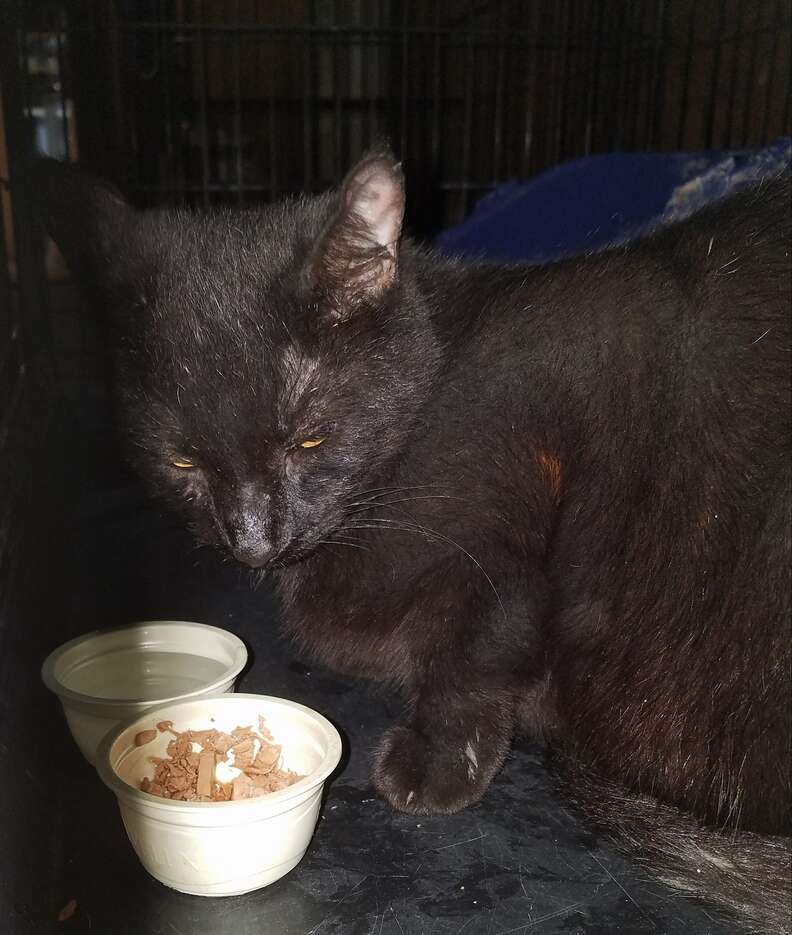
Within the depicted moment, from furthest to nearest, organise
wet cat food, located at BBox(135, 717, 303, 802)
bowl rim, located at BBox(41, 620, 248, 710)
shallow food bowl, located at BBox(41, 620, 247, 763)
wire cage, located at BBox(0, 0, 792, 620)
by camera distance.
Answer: wire cage, located at BBox(0, 0, 792, 620), shallow food bowl, located at BBox(41, 620, 247, 763), bowl rim, located at BBox(41, 620, 248, 710), wet cat food, located at BBox(135, 717, 303, 802)

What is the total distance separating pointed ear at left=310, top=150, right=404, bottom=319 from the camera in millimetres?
1018

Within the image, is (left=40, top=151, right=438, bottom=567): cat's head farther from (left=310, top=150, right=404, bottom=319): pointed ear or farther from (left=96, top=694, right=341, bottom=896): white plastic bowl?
(left=96, top=694, right=341, bottom=896): white plastic bowl

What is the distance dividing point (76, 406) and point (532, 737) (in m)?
1.92

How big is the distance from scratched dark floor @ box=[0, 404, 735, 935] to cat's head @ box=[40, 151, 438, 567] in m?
0.37

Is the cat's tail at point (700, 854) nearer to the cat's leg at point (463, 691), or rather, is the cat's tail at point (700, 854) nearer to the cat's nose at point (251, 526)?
the cat's leg at point (463, 691)

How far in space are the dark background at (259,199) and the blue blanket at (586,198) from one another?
1.39ft

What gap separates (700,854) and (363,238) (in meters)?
0.79

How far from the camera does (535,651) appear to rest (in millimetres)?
1148

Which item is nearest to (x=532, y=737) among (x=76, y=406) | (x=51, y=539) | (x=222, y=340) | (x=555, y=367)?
(x=555, y=367)

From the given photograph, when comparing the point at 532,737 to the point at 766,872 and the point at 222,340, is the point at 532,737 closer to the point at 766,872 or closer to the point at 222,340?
the point at 766,872

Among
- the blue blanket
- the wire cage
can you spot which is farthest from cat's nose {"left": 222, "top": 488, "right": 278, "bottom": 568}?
the blue blanket

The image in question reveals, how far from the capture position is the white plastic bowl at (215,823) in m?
0.95

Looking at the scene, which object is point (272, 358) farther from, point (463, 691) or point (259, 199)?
point (259, 199)

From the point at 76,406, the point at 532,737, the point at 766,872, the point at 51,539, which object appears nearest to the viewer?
the point at 766,872
